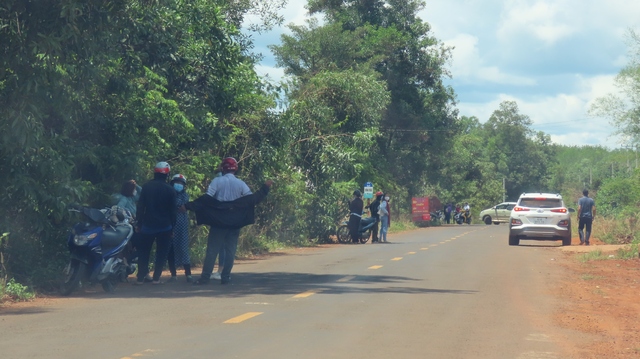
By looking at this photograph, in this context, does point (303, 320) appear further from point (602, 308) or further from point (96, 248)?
point (602, 308)

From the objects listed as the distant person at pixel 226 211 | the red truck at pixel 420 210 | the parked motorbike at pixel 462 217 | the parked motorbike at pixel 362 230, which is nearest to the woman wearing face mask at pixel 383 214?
the parked motorbike at pixel 362 230

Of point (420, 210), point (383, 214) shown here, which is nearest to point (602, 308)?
point (383, 214)

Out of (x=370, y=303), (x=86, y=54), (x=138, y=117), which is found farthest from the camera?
(x=138, y=117)

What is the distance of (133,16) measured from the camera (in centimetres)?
1288

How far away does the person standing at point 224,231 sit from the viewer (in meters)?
13.5

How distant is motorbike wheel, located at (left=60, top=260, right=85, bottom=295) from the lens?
12.1 m

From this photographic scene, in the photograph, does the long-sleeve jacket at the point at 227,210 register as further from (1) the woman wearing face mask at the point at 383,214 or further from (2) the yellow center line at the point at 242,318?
(1) the woman wearing face mask at the point at 383,214

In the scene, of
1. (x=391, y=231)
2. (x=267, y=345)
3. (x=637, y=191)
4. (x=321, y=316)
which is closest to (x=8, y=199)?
(x=321, y=316)

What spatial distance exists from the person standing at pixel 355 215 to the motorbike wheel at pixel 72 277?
1840 centimetres

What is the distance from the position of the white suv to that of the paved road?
12.5 metres

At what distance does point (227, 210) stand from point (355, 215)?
17.4m

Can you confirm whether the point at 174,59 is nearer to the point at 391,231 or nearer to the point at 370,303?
the point at 370,303

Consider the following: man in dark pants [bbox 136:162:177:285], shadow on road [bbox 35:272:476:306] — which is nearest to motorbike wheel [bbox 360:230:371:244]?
shadow on road [bbox 35:272:476:306]

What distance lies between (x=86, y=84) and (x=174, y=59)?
388cm
